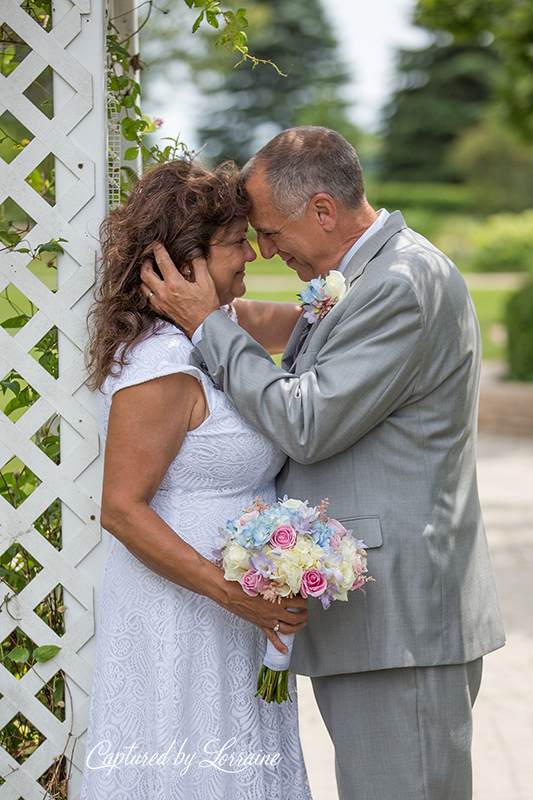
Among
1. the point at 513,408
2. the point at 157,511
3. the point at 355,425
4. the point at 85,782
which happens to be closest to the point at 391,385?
the point at 355,425

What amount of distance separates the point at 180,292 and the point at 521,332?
899 cm

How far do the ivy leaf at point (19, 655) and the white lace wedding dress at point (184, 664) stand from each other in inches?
10.0

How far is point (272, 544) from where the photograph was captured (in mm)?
1826

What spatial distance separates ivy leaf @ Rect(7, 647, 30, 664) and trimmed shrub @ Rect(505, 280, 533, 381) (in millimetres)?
9013

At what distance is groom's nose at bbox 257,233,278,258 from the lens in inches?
93.0

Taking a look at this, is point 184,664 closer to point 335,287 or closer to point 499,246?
point 335,287

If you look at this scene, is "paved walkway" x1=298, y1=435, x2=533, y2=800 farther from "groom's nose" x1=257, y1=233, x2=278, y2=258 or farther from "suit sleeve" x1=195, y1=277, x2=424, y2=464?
"groom's nose" x1=257, y1=233, x2=278, y2=258

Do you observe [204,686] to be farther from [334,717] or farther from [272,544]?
[272,544]

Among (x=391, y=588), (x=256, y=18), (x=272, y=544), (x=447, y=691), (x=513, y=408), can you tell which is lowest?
(x=513, y=408)

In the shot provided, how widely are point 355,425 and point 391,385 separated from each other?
14cm

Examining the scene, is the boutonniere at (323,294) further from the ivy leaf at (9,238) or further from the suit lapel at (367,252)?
the ivy leaf at (9,238)

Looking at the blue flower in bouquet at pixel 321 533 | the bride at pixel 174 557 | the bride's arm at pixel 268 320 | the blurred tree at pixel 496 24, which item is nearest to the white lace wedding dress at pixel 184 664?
the bride at pixel 174 557

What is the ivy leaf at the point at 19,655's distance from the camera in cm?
228

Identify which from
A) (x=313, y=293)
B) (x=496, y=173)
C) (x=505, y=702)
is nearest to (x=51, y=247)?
(x=313, y=293)
